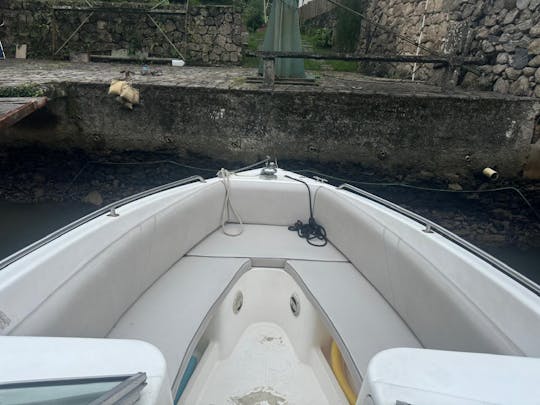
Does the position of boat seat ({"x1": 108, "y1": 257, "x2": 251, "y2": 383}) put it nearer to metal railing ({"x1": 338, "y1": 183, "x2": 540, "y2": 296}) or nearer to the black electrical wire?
the black electrical wire

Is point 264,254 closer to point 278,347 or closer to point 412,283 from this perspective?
point 278,347

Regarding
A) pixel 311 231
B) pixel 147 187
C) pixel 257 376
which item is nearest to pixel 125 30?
pixel 147 187

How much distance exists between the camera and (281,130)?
4.36 metres

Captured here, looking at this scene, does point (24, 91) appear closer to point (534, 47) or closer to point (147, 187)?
point (147, 187)

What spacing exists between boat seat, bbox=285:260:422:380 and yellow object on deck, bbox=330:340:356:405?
169mm

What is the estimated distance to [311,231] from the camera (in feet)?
8.37

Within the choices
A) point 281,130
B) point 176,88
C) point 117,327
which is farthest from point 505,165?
point 117,327

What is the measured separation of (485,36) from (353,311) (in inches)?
191

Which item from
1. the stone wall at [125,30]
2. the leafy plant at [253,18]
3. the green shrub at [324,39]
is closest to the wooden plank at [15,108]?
the stone wall at [125,30]

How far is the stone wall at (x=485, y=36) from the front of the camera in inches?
159

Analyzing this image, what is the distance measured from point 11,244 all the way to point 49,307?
3.43 meters

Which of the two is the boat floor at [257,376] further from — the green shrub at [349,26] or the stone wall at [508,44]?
the green shrub at [349,26]

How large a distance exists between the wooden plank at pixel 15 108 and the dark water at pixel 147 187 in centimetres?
117

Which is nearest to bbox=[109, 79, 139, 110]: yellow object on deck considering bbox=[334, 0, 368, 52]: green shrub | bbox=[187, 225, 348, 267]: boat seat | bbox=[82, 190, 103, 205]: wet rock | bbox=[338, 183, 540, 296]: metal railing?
bbox=[82, 190, 103, 205]: wet rock
